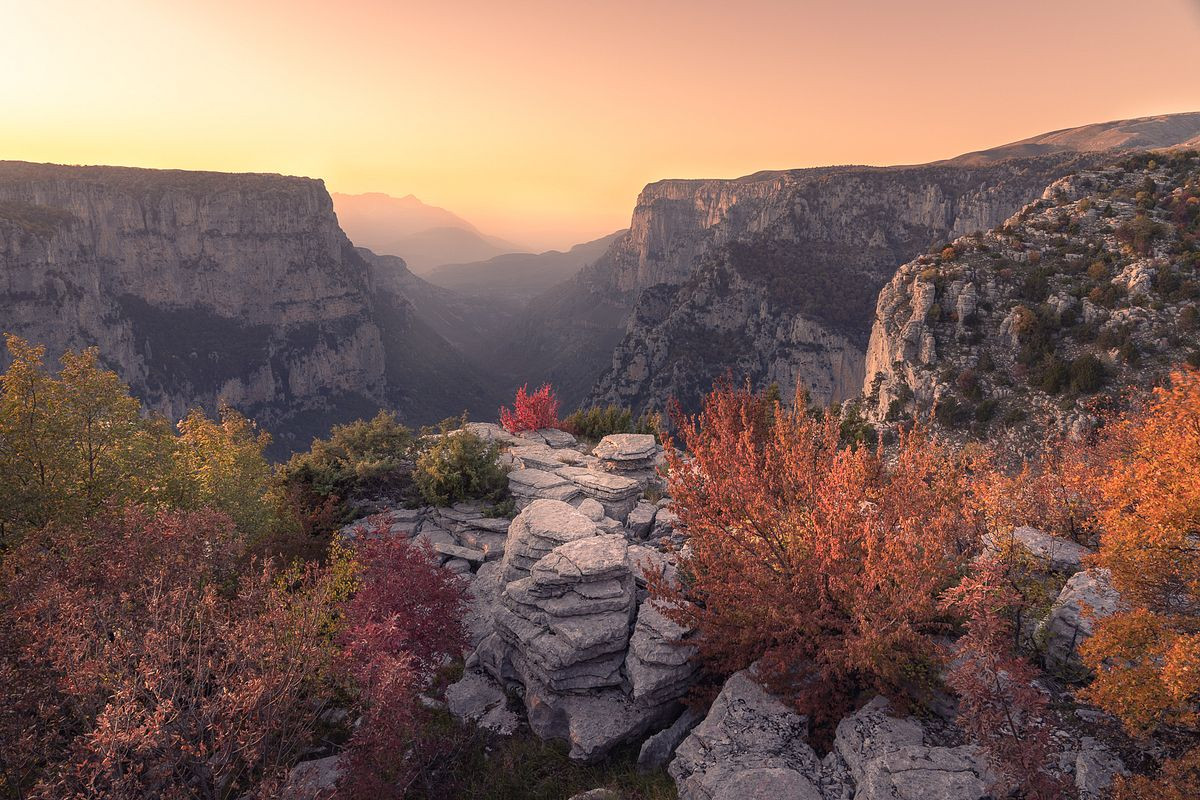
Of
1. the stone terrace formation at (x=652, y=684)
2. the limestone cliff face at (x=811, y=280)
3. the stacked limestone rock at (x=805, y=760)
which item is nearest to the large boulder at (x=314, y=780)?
the stone terrace formation at (x=652, y=684)

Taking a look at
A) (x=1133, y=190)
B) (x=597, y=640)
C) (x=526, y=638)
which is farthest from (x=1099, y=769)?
(x=1133, y=190)

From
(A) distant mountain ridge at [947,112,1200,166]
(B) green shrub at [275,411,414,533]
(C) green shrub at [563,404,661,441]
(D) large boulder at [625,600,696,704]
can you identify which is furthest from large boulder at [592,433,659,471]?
(A) distant mountain ridge at [947,112,1200,166]

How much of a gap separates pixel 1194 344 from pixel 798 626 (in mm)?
43624

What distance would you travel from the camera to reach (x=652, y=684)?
8.43 m

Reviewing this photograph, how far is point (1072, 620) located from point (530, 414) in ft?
65.6

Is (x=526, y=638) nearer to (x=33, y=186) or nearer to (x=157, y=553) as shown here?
(x=157, y=553)

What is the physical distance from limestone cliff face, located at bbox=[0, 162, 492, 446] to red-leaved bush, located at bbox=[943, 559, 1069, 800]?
136114 millimetres

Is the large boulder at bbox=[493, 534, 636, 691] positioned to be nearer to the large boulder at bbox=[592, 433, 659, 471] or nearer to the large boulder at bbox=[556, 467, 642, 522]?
the large boulder at bbox=[556, 467, 642, 522]

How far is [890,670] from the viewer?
627 centimetres

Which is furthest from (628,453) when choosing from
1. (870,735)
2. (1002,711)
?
(1002,711)

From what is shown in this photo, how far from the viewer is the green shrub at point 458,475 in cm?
1659

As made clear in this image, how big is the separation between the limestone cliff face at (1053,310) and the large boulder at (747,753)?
102ft

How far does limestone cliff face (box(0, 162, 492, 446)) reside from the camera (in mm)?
105875

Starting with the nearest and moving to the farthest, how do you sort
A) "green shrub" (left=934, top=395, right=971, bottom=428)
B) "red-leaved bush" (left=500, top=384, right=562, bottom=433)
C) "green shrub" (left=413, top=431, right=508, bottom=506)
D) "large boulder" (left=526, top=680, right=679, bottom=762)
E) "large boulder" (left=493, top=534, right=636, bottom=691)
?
"large boulder" (left=526, top=680, right=679, bottom=762), "large boulder" (left=493, top=534, right=636, bottom=691), "green shrub" (left=413, top=431, right=508, bottom=506), "red-leaved bush" (left=500, top=384, right=562, bottom=433), "green shrub" (left=934, top=395, right=971, bottom=428)
